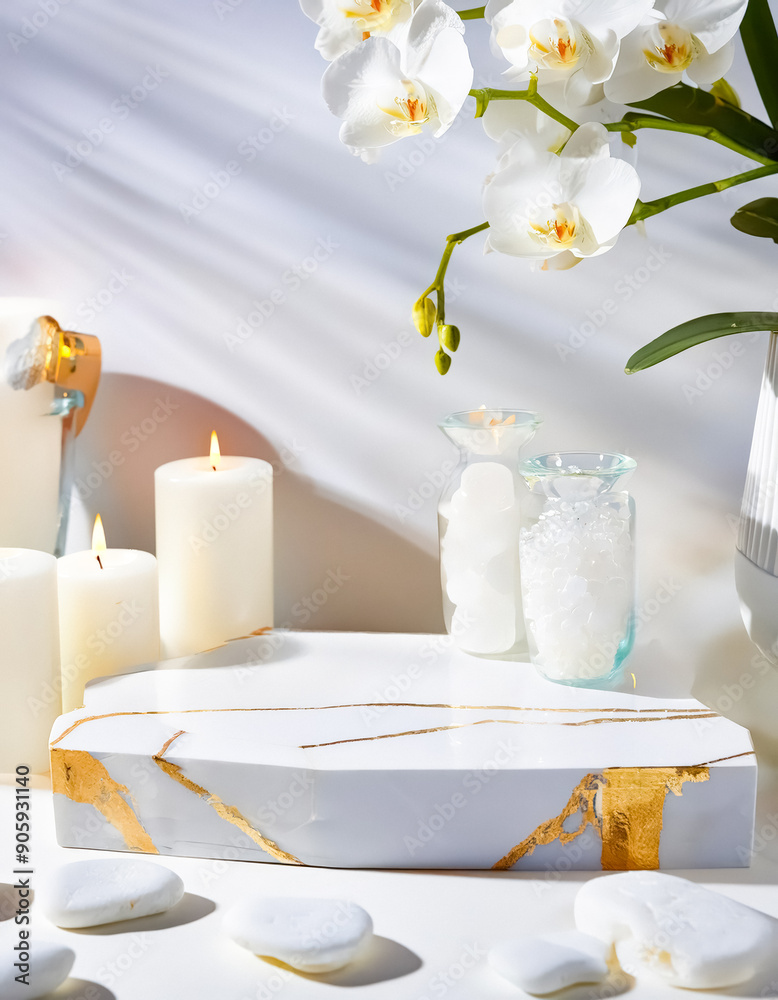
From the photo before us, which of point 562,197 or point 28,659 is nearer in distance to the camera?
point 562,197

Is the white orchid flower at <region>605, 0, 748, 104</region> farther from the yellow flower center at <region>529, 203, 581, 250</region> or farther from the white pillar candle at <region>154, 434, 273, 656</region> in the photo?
the white pillar candle at <region>154, 434, 273, 656</region>

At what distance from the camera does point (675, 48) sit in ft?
1.53

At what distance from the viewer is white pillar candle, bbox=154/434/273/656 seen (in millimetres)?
716

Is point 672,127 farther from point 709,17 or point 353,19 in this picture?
point 353,19

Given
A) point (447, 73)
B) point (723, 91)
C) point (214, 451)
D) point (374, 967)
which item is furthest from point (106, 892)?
point (723, 91)

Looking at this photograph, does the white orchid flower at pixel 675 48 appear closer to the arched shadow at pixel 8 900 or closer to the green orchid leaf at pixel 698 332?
the green orchid leaf at pixel 698 332

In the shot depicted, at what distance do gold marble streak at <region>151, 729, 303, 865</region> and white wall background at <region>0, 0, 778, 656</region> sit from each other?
282 millimetres

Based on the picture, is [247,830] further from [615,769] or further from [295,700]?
[615,769]

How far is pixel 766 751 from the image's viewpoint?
0.66 m

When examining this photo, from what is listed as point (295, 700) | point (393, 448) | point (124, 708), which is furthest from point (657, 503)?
point (124, 708)

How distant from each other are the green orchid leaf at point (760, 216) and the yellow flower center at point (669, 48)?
120mm

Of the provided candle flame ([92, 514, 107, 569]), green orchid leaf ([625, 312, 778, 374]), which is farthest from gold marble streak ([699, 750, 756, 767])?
candle flame ([92, 514, 107, 569])

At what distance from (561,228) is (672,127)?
10cm

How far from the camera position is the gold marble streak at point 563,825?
1.74 feet
